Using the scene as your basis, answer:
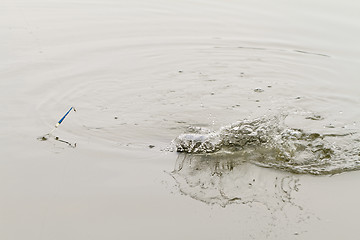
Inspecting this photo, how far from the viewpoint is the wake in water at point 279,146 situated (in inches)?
147

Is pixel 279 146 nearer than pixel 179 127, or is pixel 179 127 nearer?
pixel 279 146

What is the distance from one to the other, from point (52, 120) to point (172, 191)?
1578mm

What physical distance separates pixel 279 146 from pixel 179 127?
97 cm

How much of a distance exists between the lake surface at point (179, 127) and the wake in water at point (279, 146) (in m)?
0.01

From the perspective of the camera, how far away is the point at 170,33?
6.69 m

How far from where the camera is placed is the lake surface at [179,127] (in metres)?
3.09

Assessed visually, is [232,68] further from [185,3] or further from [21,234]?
[21,234]

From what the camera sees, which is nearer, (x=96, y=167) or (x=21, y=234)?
(x=21, y=234)

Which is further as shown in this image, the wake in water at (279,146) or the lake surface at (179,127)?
the wake in water at (279,146)

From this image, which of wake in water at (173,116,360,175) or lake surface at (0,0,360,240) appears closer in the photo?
lake surface at (0,0,360,240)

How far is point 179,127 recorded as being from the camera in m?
4.23

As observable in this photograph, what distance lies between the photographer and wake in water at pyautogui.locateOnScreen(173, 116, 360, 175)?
372cm

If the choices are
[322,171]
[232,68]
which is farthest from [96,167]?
[232,68]

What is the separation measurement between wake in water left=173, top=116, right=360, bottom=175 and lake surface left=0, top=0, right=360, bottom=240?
0.6 inches
